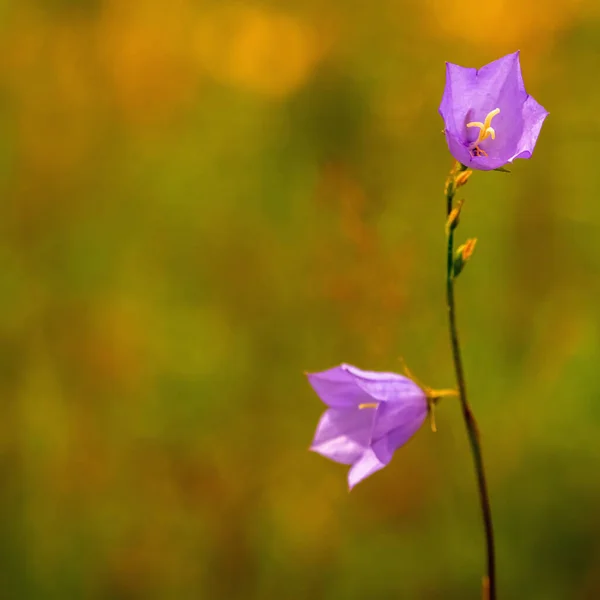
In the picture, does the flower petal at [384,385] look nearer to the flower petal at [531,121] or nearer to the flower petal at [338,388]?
the flower petal at [338,388]

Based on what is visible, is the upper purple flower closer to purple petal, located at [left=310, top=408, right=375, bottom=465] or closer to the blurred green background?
purple petal, located at [left=310, top=408, right=375, bottom=465]

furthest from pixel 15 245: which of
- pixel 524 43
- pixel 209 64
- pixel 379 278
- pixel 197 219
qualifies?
pixel 524 43

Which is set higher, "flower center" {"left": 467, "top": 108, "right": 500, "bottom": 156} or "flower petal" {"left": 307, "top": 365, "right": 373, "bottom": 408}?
"flower center" {"left": 467, "top": 108, "right": 500, "bottom": 156}

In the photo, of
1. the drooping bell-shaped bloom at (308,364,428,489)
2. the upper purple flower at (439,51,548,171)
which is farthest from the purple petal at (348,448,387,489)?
the upper purple flower at (439,51,548,171)

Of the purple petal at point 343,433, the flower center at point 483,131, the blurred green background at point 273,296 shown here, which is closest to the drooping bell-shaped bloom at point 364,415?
the purple petal at point 343,433

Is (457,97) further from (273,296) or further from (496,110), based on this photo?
(273,296)

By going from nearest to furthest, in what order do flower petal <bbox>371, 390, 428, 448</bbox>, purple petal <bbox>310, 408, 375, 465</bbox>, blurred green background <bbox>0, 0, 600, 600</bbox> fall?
flower petal <bbox>371, 390, 428, 448</bbox> < purple petal <bbox>310, 408, 375, 465</bbox> < blurred green background <bbox>0, 0, 600, 600</bbox>

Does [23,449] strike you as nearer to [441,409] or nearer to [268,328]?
[268,328]

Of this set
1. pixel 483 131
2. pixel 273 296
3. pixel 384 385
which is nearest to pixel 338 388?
pixel 384 385
